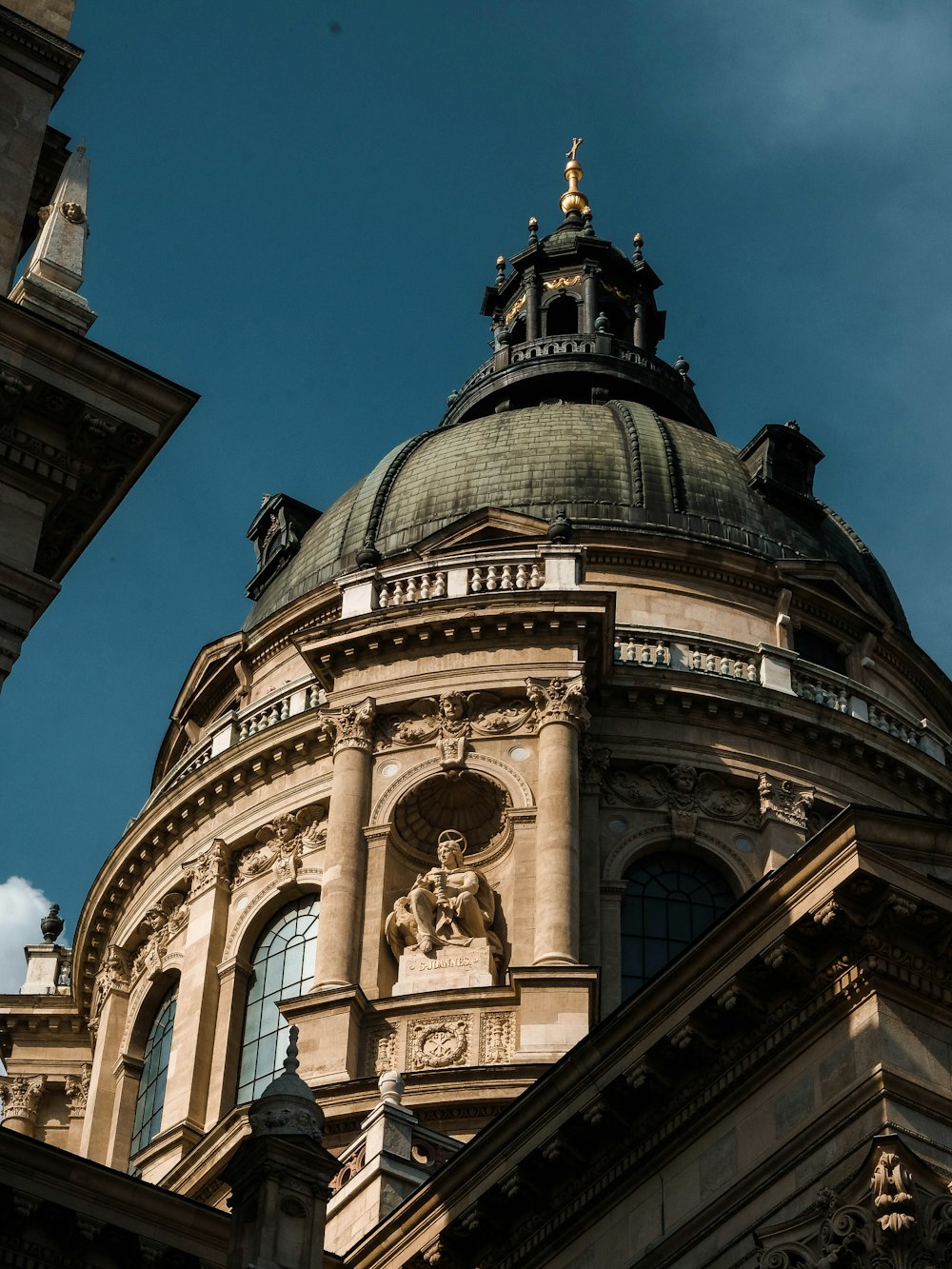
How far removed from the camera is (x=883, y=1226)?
1462 centimetres

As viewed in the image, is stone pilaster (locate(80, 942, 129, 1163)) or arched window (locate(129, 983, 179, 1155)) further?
stone pilaster (locate(80, 942, 129, 1163))

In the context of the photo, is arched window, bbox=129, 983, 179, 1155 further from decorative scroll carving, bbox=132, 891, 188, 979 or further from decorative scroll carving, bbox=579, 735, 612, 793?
decorative scroll carving, bbox=579, 735, 612, 793

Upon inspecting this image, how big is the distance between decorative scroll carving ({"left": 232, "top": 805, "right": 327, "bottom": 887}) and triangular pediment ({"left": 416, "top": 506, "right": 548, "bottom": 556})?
525 cm

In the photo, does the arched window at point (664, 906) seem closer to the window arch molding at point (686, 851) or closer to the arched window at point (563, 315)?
the window arch molding at point (686, 851)

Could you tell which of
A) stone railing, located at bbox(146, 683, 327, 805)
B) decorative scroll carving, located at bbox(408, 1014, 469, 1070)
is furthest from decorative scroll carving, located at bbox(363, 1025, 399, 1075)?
stone railing, located at bbox(146, 683, 327, 805)

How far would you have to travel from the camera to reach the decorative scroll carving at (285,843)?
35.2 m

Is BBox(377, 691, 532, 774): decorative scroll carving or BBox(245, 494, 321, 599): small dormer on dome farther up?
BBox(245, 494, 321, 599): small dormer on dome

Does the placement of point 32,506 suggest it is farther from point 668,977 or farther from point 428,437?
point 428,437

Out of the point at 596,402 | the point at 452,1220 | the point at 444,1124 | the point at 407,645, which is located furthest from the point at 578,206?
the point at 452,1220

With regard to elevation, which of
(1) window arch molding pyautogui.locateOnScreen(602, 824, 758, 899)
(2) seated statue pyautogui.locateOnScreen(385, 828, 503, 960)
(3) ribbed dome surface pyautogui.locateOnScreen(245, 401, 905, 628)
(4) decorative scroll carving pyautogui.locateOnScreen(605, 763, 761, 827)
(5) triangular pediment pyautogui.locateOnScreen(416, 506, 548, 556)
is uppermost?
(3) ribbed dome surface pyautogui.locateOnScreen(245, 401, 905, 628)

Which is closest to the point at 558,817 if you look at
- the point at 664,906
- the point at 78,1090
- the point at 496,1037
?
the point at 664,906

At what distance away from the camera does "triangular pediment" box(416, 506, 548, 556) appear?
38.4 metres

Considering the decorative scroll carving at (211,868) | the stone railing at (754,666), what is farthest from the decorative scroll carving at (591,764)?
the decorative scroll carving at (211,868)

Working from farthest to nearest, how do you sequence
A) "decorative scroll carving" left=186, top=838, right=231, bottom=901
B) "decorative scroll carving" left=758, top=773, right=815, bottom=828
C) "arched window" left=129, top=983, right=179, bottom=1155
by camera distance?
"decorative scroll carving" left=186, top=838, right=231, bottom=901
"arched window" left=129, top=983, right=179, bottom=1155
"decorative scroll carving" left=758, top=773, right=815, bottom=828
